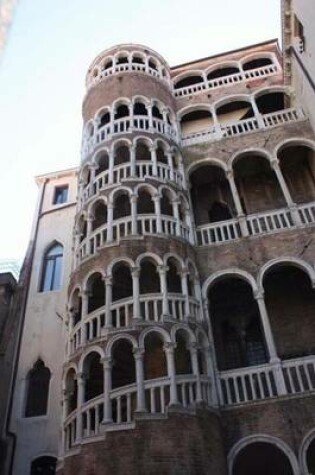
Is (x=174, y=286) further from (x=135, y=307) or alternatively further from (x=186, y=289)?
(x=135, y=307)

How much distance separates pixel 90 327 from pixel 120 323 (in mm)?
960

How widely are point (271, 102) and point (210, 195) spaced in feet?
21.0

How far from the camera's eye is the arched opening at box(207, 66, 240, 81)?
2252 centimetres

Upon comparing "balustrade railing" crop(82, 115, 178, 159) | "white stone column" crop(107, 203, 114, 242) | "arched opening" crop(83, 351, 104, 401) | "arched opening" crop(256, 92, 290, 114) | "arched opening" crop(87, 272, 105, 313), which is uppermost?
"arched opening" crop(256, 92, 290, 114)

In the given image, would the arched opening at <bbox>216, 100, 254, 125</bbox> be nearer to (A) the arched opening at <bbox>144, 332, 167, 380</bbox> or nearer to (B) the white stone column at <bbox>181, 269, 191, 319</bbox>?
(B) the white stone column at <bbox>181, 269, 191, 319</bbox>

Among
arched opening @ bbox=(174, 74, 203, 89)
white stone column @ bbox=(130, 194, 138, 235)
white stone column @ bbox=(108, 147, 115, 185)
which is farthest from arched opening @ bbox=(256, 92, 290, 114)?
white stone column @ bbox=(130, 194, 138, 235)

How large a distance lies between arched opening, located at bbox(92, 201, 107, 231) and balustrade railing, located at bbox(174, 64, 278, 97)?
28.3 feet

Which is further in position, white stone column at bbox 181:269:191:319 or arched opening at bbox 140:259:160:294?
arched opening at bbox 140:259:160:294

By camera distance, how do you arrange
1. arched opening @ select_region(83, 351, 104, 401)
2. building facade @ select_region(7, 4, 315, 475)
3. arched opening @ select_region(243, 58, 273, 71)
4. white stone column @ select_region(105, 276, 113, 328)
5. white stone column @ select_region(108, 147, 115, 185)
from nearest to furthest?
building facade @ select_region(7, 4, 315, 475)
white stone column @ select_region(105, 276, 113, 328)
arched opening @ select_region(83, 351, 104, 401)
white stone column @ select_region(108, 147, 115, 185)
arched opening @ select_region(243, 58, 273, 71)

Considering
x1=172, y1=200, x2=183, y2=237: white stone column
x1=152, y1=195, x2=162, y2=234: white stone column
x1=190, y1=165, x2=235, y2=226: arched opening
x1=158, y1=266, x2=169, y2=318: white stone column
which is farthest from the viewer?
x1=190, y1=165, x2=235, y2=226: arched opening

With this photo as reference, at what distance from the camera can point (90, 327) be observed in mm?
12242

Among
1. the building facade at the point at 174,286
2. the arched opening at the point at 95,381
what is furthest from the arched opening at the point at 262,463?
the arched opening at the point at 95,381

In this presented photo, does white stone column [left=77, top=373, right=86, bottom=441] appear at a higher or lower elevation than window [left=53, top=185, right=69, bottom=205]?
lower

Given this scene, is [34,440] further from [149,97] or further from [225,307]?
[149,97]
